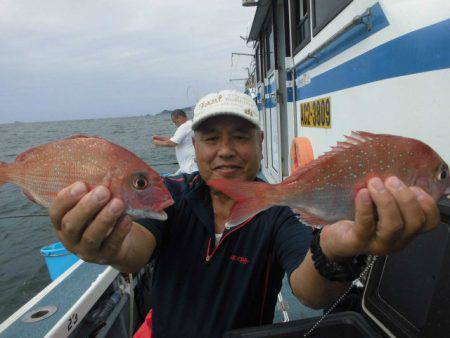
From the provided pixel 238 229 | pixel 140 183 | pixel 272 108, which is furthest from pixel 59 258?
pixel 272 108

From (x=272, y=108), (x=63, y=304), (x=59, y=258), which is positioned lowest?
(x=59, y=258)

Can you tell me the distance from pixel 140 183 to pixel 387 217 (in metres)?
0.92

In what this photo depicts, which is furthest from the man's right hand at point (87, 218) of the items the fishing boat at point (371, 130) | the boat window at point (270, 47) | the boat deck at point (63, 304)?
the boat window at point (270, 47)

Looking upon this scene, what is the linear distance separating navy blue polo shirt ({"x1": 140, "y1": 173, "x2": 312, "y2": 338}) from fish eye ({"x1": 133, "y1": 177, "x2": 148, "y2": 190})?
56 centimetres

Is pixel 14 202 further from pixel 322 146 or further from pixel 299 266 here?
pixel 299 266

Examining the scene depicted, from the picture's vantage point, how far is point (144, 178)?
1.41m

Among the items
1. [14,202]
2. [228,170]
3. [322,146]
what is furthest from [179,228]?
[14,202]

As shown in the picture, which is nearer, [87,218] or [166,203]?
[87,218]

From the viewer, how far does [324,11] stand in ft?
11.2

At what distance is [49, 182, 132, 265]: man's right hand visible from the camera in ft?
4.22

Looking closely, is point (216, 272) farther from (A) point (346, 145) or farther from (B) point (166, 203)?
(A) point (346, 145)

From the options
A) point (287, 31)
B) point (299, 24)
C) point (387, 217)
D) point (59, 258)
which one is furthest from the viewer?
point (287, 31)

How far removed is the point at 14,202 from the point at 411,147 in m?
15.1

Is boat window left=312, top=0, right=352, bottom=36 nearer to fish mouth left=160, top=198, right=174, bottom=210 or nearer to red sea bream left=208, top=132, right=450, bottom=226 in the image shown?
red sea bream left=208, top=132, right=450, bottom=226
